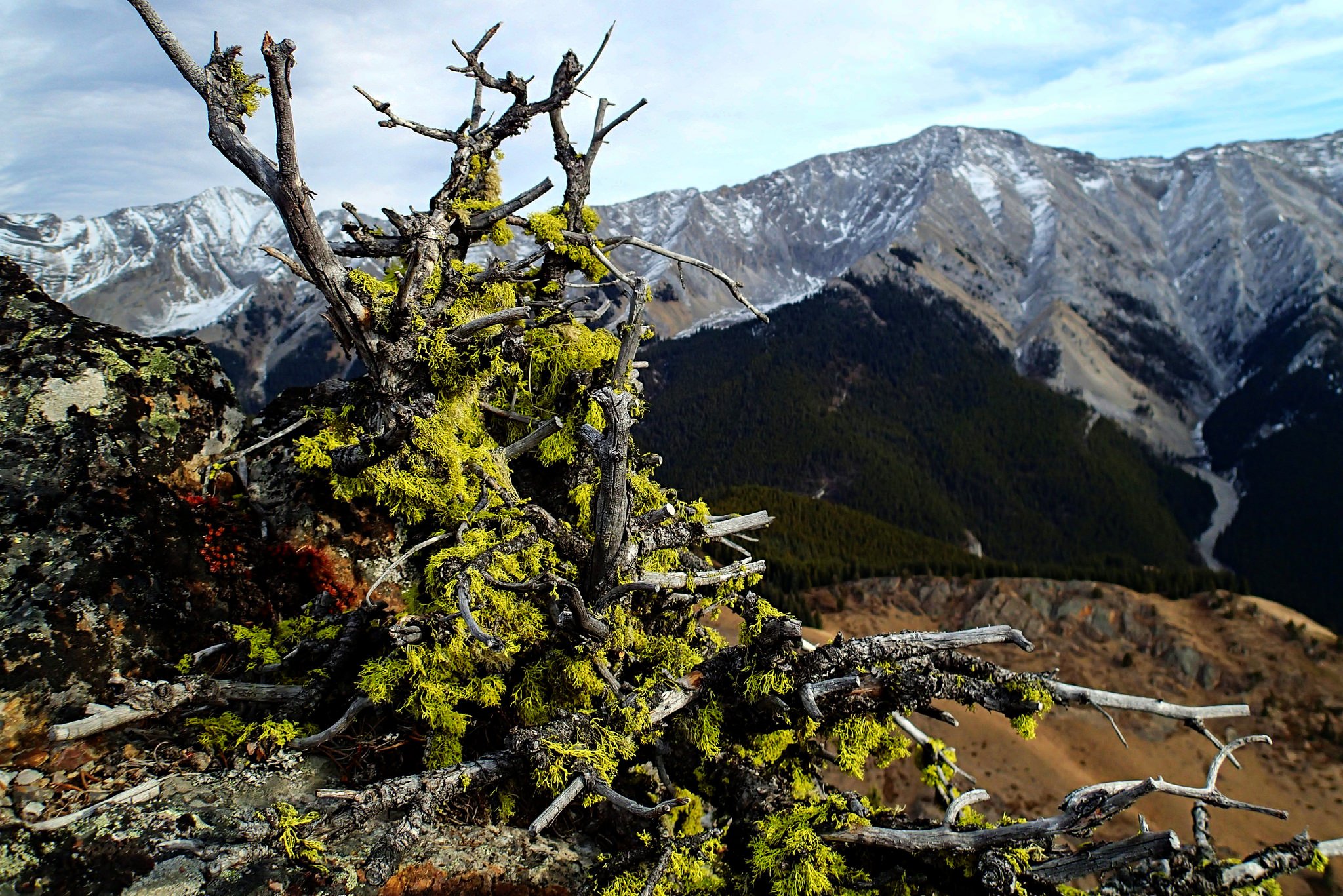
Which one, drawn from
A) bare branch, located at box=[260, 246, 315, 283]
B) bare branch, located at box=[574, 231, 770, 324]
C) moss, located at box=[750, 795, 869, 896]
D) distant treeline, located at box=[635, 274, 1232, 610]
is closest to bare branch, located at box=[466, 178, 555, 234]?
bare branch, located at box=[574, 231, 770, 324]

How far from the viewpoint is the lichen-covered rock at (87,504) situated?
4.55m

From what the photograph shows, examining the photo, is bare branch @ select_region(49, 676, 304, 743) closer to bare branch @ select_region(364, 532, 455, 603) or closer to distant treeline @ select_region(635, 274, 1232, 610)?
bare branch @ select_region(364, 532, 455, 603)

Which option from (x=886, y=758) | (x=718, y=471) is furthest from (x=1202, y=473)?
(x=886, y=758)

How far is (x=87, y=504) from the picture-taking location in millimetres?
5328

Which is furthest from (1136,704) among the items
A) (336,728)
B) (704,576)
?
(336,728)

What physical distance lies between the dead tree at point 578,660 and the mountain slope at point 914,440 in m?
107

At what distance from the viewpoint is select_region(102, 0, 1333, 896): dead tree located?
4.21 meters

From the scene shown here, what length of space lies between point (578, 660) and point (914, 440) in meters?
164

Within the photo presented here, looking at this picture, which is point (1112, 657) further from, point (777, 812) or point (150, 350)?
point (150, 350)

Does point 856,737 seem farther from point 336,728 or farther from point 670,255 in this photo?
point 670,255

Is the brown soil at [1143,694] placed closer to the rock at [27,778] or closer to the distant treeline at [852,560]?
the distant treeline at [852,560]

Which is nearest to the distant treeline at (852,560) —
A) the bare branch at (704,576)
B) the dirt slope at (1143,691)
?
the dirt slope at (1143,691)

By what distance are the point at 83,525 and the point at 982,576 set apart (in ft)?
130

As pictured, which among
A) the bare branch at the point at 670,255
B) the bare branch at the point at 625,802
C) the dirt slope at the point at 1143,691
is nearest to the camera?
the bare branch at the point at 625,802
